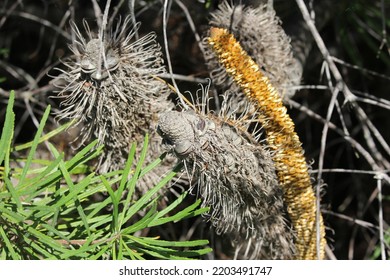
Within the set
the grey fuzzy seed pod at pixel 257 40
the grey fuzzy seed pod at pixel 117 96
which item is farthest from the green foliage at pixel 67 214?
the grey fuzzy seed pod at pixel 257 40

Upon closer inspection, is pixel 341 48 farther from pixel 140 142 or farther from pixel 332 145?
pixel 140 142

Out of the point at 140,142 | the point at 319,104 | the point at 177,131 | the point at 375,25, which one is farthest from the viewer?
the point at 319,104

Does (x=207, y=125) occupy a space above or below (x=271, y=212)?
above

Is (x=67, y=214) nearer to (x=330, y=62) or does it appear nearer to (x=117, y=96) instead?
(x=117, y=96)

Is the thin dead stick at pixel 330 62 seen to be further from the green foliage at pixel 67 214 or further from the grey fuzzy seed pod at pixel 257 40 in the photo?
the green foliage at pixel 67 214

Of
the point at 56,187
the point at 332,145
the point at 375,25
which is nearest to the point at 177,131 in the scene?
the point at 56,187

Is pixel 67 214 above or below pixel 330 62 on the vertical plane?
below

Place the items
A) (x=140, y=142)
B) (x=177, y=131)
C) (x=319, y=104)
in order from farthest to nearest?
(x=319, y=104), (x=140, y=142), (x=177, y=131)

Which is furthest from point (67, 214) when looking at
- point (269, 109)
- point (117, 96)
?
point (269, 109)
